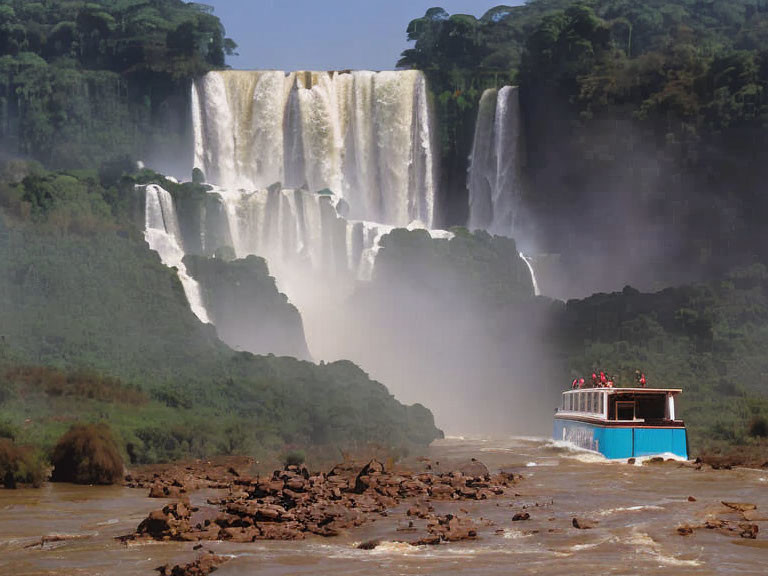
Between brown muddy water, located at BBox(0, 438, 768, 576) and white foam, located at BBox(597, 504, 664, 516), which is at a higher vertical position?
white foam, located at BBox(597, 504, 664, 516)

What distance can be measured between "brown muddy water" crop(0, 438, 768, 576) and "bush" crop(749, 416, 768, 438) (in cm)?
1429

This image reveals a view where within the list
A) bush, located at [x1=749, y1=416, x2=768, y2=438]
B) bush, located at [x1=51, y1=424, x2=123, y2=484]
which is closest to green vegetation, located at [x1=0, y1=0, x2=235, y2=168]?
bush, located at [x1=749, y1=416, x2=768, y2=438]

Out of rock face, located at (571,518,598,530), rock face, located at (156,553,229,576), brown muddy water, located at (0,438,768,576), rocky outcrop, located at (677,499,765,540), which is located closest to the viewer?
rock face, located at (156,553,229,576)

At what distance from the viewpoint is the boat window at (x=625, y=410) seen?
132 ft

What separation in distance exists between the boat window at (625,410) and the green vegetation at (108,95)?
53.3 meters

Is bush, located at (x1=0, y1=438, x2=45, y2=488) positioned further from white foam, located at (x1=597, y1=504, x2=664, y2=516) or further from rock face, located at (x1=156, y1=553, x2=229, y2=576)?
white foam, located at (x1=597, y1=504, x2=664, y2=516)

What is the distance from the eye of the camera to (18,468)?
29516 mm

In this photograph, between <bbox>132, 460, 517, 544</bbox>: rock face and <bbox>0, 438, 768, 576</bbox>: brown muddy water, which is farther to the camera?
<bbox>132, 460, 517, 544</bbox>: rock face

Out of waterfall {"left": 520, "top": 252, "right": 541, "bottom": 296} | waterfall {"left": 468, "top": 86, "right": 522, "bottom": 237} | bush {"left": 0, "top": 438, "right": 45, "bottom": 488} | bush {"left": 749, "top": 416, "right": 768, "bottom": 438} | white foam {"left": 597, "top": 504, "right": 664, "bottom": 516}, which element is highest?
waterfall {"left": 468, "top": 86, "right": 522, "bottom": 237}

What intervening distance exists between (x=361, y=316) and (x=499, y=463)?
3659 cm

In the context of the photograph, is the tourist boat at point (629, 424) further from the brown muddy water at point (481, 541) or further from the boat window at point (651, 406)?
the brown muddy water at point (481, 541)

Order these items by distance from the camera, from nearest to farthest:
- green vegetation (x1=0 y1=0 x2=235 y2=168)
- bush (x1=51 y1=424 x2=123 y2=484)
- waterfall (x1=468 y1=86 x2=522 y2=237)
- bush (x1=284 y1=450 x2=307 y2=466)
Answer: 1. bush (x1=51 y1=424 x2=123 y2=484)
2. bush (x1=284 y1=450 x2=307 y2=466)
3. waterfall (x1=468 y1=86 x2=522 y2=237)
4. green vegetation (x1=0 y1=0 x2=235 y2=168)

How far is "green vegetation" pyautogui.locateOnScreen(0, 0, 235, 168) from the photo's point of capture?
285ft

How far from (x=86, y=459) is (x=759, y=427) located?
84.0ft
